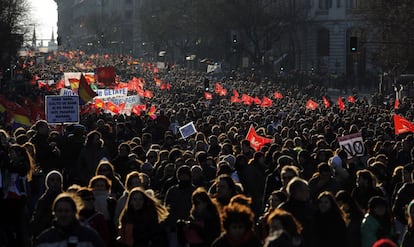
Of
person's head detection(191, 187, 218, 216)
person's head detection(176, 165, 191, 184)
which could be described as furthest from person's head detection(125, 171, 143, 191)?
person's head detection(191, 187, 218, 216)

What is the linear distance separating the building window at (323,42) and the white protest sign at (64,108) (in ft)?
243

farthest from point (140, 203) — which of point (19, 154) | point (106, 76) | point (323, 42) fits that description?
point (323, 42)

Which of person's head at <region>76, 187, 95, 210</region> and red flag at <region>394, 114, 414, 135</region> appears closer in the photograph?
person's head at <region>76, 187, 95, 210</region>

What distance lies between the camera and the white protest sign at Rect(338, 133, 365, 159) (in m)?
18.3

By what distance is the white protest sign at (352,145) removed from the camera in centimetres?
1831

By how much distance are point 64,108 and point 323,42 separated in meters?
75.3

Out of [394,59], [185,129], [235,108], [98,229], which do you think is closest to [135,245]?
[98,229]

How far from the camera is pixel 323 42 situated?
9888 centimetres

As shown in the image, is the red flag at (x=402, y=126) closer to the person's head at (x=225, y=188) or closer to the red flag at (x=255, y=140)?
the red flag at (x=255, y=140)

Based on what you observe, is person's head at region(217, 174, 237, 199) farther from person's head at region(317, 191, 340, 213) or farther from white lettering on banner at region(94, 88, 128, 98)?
white lettering on banner at region(94, 88, 128, 98)

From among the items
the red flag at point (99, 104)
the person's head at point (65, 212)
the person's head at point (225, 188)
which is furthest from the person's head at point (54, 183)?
the red flag at point (99, 104)

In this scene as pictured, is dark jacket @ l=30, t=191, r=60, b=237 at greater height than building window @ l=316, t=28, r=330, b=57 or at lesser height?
lesser

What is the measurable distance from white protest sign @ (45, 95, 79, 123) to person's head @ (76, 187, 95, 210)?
13307 mm

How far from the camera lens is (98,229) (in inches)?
435
